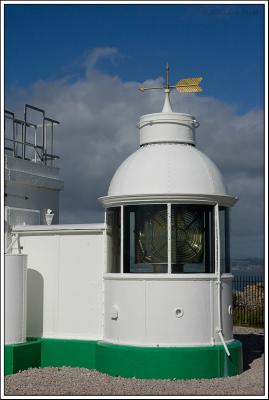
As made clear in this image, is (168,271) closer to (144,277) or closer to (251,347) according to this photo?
(144,277)

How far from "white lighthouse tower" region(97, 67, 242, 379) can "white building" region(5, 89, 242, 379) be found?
0.02 m

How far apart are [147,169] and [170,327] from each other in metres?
3.28

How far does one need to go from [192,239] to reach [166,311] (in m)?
1.60

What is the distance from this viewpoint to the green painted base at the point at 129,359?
12.1 meters

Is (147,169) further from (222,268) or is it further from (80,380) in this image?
(80,380)

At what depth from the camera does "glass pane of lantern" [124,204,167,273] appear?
1275cm

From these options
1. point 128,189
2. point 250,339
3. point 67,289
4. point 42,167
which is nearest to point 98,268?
point 67,289

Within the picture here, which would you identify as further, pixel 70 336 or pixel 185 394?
pixel 70 336

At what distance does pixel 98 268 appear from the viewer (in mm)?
13625

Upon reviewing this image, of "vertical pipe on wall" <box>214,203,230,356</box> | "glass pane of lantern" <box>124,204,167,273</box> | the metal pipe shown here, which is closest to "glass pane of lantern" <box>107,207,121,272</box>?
"glass pane of lantern" <box>124,204,167,273</box>

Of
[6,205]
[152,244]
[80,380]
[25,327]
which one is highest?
[6,205]

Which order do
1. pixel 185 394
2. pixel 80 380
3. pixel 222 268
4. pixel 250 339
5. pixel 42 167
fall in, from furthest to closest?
pixel 250 339 → pixel 42 167 → pixel 222 268 → pixel 80 380 → pixel 185 394

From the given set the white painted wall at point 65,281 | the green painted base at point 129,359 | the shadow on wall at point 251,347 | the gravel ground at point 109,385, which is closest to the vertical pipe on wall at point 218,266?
the green painted base at point 129,359

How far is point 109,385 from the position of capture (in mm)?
11711
